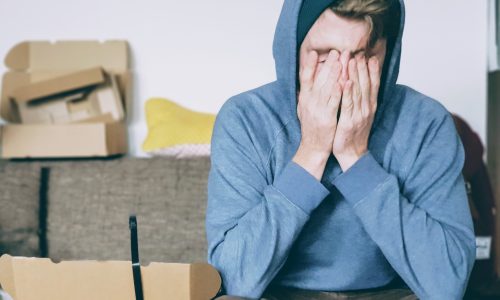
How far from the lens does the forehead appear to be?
1.15 meters

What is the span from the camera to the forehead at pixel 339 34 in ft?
3.78

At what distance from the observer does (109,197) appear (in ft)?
6.43

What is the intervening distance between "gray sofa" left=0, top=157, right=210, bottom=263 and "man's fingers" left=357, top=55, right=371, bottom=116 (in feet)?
2.79

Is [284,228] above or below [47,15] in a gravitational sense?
below

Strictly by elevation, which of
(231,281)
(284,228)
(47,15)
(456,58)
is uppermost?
(47,15)

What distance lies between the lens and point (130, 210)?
6.39ft

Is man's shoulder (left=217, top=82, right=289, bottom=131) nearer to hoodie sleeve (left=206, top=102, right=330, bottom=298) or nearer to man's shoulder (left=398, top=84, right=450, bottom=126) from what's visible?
hoodie sleeve (left=206, top=102, right=330, bottom=298)

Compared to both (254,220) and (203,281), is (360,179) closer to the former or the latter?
(254,220)

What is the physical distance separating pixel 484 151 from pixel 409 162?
3.75 feet

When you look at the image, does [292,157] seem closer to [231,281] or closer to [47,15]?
[231,281]

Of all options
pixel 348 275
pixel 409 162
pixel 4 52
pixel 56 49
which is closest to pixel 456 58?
pixel 409 162

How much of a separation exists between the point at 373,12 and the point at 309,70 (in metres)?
0.16

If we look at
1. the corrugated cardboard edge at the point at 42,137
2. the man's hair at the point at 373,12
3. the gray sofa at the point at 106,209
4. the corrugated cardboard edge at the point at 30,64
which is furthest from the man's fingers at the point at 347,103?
the corrugated cardboard edge at the point at 30,64

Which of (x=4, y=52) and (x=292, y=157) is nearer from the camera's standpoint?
(x=292, y=157)
